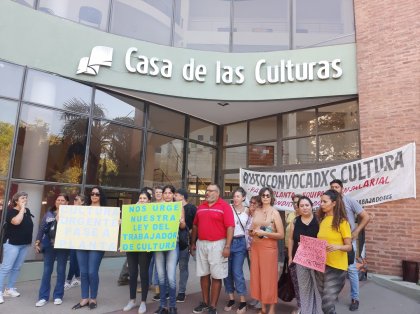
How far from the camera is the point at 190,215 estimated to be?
5598 mm

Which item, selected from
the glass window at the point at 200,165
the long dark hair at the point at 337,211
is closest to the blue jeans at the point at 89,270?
the long dark hair at the point at 337,211

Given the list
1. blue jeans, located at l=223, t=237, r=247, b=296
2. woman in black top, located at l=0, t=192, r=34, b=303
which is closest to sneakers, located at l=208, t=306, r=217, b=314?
blue jeans, located at l=223, t=237, r=247, b=296

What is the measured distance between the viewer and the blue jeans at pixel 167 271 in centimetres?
479

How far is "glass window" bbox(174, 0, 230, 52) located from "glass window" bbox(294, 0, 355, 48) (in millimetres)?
2076

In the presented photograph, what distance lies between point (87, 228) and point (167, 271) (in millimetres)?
1457

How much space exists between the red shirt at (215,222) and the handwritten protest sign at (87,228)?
141cm

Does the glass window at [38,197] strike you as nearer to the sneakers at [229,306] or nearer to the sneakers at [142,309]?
the sneakers at [142,309]

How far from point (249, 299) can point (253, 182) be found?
3.98m

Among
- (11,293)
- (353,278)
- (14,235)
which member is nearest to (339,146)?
(353,278)

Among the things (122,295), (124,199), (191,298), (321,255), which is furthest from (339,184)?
(124,199)

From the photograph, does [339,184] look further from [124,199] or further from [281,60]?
[124,199]

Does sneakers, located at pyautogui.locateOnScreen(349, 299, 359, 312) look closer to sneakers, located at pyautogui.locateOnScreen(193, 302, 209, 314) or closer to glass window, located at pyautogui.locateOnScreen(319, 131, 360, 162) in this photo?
sneakers, located at pyautogui.locateOnScreen(193, 302, 209, 314)

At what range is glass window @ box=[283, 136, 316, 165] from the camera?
30.7 feet

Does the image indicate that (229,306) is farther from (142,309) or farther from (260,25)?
(260,25)
